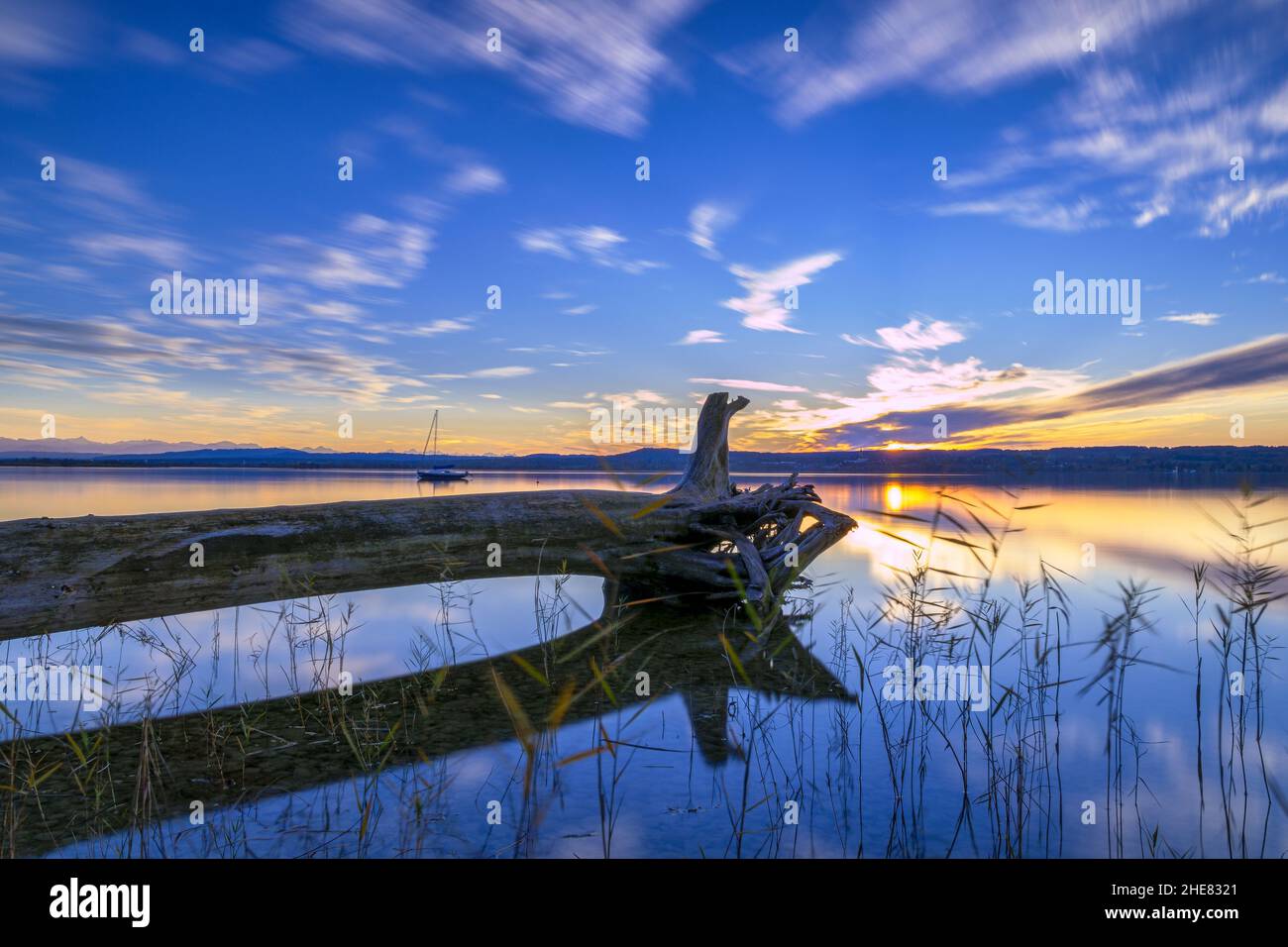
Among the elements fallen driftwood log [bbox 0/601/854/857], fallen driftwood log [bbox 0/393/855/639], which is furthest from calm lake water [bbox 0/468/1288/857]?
fallen driftwood log [bbox 0/393/855/639]

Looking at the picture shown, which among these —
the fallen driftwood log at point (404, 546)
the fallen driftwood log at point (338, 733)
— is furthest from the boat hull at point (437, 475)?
the fallen driftwood log at point (338, 733)

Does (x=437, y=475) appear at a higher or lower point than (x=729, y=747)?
higher

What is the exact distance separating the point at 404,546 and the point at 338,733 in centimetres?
232

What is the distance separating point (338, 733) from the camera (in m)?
4.89

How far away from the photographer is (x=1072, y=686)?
6.24 meters

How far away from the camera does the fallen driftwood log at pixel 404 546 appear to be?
5211 millimetres

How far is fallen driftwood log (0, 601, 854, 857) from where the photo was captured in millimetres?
3604

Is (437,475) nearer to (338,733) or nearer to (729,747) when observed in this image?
(338,733)

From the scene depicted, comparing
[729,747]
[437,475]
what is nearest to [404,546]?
[729,747]
